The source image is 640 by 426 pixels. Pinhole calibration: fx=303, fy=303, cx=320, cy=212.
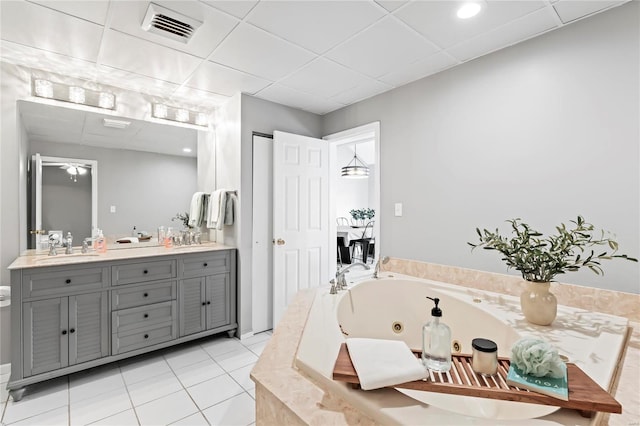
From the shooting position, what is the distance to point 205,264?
2.82 m

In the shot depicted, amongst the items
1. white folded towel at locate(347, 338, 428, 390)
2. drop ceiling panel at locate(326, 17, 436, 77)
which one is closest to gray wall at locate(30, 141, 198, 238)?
drop ceiling panel at locate(326, 17, 436, 77)

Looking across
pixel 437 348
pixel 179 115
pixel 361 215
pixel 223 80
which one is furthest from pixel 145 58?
pixel 361 215

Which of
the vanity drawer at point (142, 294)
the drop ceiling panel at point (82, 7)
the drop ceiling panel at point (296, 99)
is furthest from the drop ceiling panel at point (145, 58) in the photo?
the vanity drawer at point (142, 294)

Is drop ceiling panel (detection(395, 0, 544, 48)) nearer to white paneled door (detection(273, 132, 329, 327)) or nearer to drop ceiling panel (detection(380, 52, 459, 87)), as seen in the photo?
drop ceiling panel (detection(380, 52, 459, 87))

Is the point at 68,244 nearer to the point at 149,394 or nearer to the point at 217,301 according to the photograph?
the point at 217,301

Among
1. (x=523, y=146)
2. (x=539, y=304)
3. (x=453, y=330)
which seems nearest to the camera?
(x=539, y=304)

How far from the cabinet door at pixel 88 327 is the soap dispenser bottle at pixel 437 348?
2365 millimetres

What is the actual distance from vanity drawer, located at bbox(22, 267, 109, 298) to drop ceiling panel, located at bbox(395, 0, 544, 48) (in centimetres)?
272

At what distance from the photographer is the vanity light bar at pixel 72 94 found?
240 cm

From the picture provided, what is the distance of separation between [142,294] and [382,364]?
7.46 feet

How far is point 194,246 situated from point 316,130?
1.88 meters

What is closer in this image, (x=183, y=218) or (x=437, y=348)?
(x=437, y=348)

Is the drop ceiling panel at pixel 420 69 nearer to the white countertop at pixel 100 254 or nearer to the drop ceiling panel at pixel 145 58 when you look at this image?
the drop ceiling panel at pixel 145 58

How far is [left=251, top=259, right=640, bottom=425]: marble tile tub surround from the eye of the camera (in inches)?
31.7
